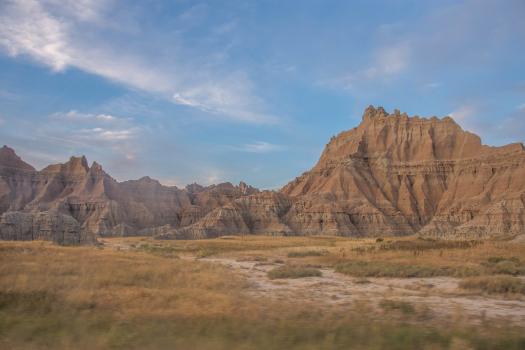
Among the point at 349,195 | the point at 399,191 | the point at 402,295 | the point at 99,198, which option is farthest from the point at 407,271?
the point at 399,191

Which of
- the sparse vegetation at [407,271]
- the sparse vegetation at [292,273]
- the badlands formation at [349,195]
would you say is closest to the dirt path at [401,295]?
the sparse vegetation at [292,273]

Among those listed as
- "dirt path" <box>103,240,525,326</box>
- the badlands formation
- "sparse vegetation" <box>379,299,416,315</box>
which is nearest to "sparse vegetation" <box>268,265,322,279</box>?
"dirt path" <box>103,240,525,326</box>

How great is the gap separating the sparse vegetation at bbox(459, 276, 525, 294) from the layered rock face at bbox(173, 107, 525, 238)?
76986 mm

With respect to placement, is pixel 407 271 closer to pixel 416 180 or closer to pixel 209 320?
pixel 209 320

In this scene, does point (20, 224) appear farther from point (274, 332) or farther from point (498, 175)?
point (498, 175)

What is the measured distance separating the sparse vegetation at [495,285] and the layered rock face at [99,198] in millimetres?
97387

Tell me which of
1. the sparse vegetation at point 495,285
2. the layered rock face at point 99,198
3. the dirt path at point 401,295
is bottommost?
the dirt path at point 401,295

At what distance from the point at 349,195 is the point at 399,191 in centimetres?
1529

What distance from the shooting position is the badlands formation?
107188mm

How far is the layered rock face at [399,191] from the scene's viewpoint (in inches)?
4102

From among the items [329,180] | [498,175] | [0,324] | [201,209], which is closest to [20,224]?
[0,324]

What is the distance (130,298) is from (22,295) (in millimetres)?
2732

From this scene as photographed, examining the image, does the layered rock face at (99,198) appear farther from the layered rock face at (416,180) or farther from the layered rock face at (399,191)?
the layered rock face at (416,180)

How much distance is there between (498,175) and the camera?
11138 cm
